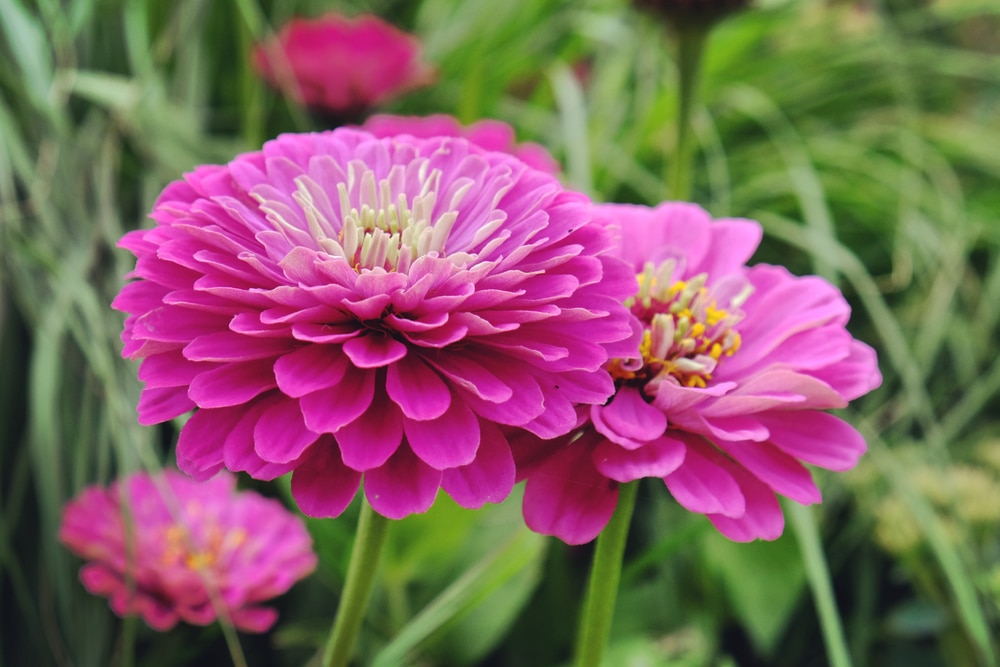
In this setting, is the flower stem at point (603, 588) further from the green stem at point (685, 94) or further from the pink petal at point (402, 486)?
the green stem at point (685, 94)

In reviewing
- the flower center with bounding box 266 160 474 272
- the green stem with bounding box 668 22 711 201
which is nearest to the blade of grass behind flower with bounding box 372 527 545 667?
the flower center with bounding box 266 160 474 272

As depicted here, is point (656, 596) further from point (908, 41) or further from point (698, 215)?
point (908, 41)

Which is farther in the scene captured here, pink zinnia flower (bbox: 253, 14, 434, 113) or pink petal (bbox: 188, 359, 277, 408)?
pink zinnia flower (bbox: 253, 14, 434, 113)

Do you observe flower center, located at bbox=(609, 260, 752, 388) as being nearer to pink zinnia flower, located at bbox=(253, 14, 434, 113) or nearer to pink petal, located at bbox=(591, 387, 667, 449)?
pink petal, located at bbox=(591, 387, 667, 449)

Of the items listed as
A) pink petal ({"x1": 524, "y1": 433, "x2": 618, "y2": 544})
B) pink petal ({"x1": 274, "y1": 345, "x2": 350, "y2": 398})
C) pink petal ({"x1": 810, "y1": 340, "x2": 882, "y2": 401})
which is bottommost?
pink petal ({"x1": 524, "y1": 433, "x2": 618, "y2": 544})

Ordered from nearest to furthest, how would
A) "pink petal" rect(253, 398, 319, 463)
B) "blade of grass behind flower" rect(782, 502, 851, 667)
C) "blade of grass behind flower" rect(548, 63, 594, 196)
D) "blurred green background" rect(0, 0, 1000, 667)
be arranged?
1. "pink petal" rect(253, 398, 319, 463)
2. "blade of grass behind flower" rect(782, 502, 851, 667)
3. "blurred green background" rect(0, 0, 1000, 667)
4. "blade of grass behind flower" rect(548, 63, 594, 196)

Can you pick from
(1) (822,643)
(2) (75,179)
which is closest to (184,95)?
(2) (75,179)
